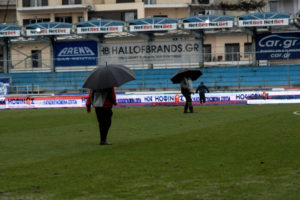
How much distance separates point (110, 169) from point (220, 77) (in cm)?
3934

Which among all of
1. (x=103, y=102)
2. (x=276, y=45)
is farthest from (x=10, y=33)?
(x=103, y=102)

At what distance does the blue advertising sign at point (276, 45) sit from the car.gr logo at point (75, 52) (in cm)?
1503

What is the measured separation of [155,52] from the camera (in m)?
53.2

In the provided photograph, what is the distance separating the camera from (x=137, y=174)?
424 inches

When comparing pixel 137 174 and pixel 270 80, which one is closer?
pixel 137 174

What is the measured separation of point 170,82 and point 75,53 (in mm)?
10795

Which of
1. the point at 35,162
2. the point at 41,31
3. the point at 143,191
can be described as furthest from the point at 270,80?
the point at 143,191

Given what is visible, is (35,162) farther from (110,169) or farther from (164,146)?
(164,146)

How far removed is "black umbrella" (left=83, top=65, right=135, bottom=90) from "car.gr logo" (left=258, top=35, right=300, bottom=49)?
38910 mm

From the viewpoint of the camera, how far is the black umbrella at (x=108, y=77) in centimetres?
1528

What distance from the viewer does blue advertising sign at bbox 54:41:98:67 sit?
55.8 metres

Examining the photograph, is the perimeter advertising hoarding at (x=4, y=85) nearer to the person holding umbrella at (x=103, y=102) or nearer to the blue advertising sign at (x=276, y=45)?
the blue advertising sign at (x=276, y=45)

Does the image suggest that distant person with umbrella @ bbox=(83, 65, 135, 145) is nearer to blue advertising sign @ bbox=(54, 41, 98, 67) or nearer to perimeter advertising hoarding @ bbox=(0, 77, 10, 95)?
perimeter advertising hoarding @ bbox=(0, 77, 10, 95)

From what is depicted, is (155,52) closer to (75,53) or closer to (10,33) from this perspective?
(75,53)
